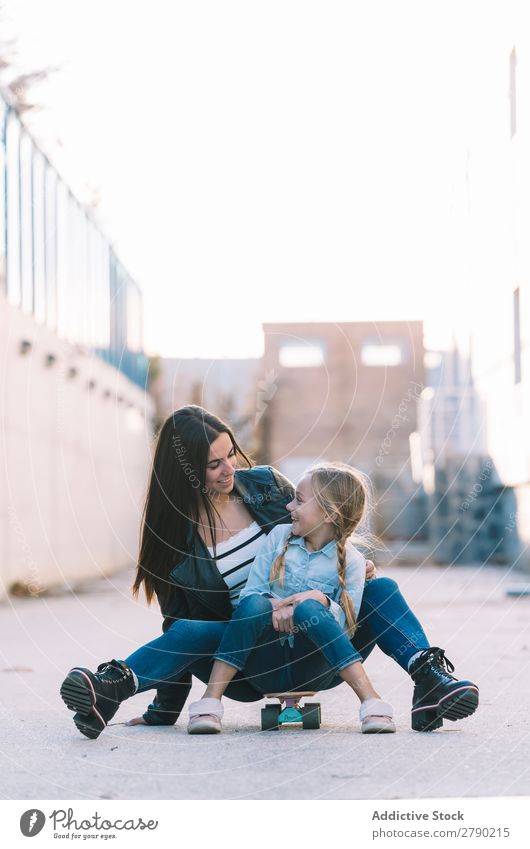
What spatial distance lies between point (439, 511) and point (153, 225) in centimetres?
1275

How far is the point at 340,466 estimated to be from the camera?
350cm

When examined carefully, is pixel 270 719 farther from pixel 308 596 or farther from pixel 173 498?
pixel 173 498

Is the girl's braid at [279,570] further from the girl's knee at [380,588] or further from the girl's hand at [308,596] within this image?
the girl's knee at [380,588]

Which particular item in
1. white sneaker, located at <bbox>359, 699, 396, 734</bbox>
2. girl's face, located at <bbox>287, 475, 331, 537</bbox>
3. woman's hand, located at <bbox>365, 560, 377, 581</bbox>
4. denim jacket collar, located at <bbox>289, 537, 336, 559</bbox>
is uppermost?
girl's face, located at <bbox>287, 475, 331, 537</bbox>

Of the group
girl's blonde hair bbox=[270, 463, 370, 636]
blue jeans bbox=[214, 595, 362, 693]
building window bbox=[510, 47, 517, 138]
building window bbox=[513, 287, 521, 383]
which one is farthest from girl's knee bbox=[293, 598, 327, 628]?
building window bbox=[510, 47, 517, 138]

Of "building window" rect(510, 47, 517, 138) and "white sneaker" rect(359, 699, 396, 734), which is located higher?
"building window" rect(510, 47, 517, 138)

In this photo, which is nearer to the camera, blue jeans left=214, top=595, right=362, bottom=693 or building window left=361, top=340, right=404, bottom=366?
blue jeans left=214, top=595, right=362, bottom=693

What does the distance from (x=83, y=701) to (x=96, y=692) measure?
4cm

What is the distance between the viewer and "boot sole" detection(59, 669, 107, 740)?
3264mm

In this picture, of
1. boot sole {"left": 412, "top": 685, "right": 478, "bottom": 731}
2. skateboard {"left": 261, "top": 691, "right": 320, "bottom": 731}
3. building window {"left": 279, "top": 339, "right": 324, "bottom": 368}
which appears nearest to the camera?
boot sole {"left": 412, "top": 685, "right": 478, "bottom": 731}

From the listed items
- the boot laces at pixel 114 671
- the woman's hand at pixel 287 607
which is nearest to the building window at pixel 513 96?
the woman's hand at pixel 287 607

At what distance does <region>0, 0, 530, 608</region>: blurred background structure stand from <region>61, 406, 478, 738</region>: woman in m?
1.69

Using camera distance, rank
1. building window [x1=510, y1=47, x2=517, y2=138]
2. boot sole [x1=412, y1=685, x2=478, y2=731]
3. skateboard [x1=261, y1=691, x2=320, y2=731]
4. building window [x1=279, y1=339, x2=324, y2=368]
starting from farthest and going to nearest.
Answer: building window [x1=279, y1=339, x2=324, y2=368], building window [x1=510, y1=47, x2=517, y2=138], skateboard [x1=261, y1=691, x2=320, y2=731], boot sole [x1=412, y1=685, x2=478, y2=731]

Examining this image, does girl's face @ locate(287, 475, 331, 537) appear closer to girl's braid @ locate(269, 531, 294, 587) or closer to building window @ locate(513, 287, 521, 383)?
girl's braid @ locate(269, 531, 294, 587)
